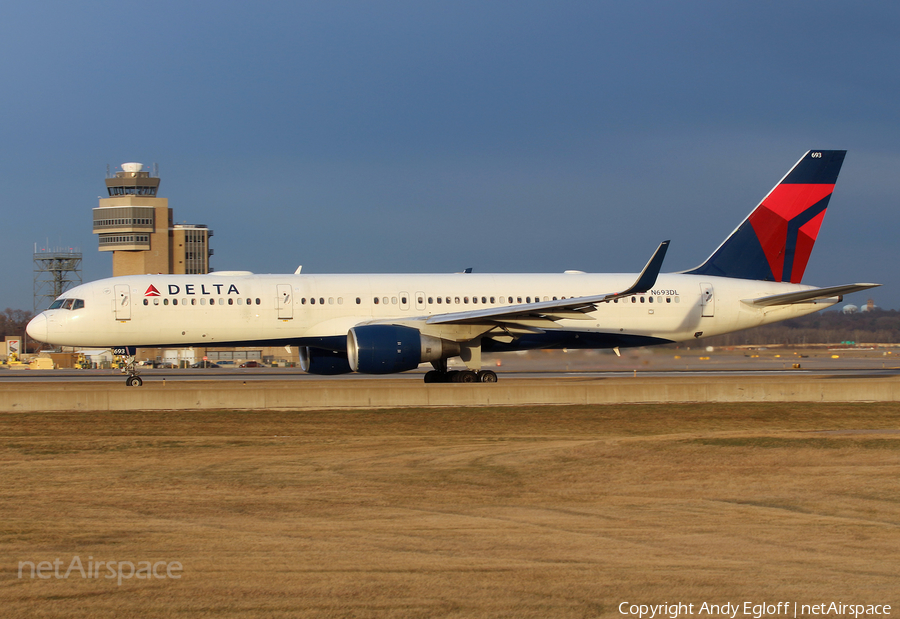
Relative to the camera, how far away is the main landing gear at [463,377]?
83.1 feet

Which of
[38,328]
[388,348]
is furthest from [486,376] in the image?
[38,328]

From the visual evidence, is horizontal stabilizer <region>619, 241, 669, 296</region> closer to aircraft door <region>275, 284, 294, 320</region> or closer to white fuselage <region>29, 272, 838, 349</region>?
white fuselage <region>29, 272, 838, 349</region>

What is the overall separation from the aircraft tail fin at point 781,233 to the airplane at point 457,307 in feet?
0.11

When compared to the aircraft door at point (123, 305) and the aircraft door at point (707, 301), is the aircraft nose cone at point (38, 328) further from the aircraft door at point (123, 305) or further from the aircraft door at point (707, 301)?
the aircraft door at point (707, 301)

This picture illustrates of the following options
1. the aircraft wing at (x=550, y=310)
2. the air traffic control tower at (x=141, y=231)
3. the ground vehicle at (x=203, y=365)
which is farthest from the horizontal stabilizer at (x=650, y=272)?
the air traffic control tower at (x=141, y=231)

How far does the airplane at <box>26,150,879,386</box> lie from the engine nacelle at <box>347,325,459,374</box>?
0.04 meters

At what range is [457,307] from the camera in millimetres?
26453

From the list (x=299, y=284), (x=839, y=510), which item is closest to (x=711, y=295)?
(x=299, y=284)

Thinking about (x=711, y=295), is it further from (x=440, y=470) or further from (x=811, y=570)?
(x=811, y=570)

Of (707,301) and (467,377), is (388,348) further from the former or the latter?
(707,301)

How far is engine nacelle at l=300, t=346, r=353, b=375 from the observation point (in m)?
26.7

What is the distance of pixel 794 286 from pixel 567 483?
2150 centimetres

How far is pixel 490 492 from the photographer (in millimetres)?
10156

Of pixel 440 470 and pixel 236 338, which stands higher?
pixel 236 338
